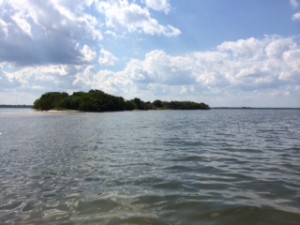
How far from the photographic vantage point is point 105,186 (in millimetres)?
13133

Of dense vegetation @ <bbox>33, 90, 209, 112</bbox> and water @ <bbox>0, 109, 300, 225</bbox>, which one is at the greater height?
dense vegetation @ <bbox>33, 90, 209, 112</bbox>

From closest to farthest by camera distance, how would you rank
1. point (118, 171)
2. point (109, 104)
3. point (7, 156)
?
point (118, 171), point (7, 156), point (109, 104)

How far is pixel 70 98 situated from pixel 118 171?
493 ft

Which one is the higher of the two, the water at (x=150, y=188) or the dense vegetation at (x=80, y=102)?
the dense vegetation at (x=80, y=102)

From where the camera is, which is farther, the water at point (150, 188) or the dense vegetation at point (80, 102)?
the dense vegetation at point (80, 102)

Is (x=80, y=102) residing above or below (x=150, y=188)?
above

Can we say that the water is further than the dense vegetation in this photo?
No

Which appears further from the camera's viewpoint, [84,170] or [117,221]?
[84,170]

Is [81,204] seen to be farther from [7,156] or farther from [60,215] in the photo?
[7,156]

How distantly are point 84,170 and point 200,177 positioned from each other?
5343 millimetres

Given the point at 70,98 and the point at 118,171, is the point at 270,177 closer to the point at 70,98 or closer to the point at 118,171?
the point at 118,171

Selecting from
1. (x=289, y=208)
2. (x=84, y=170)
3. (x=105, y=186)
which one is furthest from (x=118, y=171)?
(x=289, y=208)

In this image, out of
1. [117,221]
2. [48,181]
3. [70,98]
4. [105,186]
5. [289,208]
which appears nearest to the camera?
[117,221]

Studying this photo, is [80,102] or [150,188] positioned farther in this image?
[80,102]
